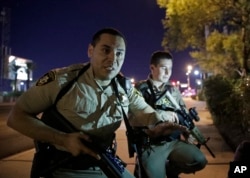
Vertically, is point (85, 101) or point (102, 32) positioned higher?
point (102, 32)

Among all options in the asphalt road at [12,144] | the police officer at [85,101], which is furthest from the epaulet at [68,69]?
the asphalt road at [12,144]

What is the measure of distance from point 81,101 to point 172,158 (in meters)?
1.46

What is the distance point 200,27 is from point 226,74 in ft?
6.12

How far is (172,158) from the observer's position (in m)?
3.37

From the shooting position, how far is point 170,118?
3.15m

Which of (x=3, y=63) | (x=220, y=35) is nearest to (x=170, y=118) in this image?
(x=220, y=35)

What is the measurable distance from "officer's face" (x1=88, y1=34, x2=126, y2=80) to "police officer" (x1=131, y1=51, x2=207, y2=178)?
0.72 metres

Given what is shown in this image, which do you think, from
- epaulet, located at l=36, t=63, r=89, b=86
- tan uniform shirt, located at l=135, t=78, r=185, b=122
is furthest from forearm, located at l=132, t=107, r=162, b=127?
epaulet, located at l=36, t=63, r=89, b=86

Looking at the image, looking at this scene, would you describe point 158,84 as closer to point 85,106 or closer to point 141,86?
point 141,86

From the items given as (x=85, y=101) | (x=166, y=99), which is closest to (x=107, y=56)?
(x=85, y=101)

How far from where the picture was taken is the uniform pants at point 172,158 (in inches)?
123

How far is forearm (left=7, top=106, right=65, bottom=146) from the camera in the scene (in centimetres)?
198

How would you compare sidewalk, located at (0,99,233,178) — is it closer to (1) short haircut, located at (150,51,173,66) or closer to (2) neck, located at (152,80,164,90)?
(2) neck, located at (152,80,164,90)

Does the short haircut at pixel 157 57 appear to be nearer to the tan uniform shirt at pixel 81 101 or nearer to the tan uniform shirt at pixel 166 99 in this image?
the tan uniform shirt at pixel 166 99
